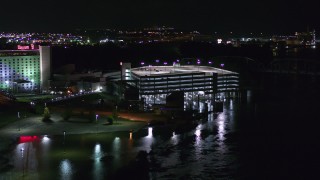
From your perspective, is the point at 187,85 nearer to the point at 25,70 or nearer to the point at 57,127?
the point at 25,70

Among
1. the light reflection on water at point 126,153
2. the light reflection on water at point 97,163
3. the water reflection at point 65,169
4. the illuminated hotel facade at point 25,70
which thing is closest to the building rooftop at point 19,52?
the illuminated hotel facade at point 25,70

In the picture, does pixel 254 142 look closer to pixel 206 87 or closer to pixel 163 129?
pixel 163 129

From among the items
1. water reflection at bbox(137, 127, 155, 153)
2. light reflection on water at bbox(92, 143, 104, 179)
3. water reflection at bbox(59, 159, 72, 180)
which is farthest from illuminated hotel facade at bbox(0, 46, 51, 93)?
water reflection at bbox(59, 159, 72, 180)

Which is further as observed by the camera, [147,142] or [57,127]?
[57,127]

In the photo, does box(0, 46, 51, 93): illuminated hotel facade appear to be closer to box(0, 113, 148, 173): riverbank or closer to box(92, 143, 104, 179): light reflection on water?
box(0, 113, 148, 173): riverbank

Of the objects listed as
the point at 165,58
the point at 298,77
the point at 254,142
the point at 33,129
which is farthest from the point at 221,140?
the point at 165,58

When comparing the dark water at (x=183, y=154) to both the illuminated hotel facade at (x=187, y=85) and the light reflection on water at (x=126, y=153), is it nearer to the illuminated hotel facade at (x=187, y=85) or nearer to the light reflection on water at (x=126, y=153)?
the light reflection on water at (x=126, y=153)

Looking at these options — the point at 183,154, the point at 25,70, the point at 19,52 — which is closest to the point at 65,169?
the point at 183,154
